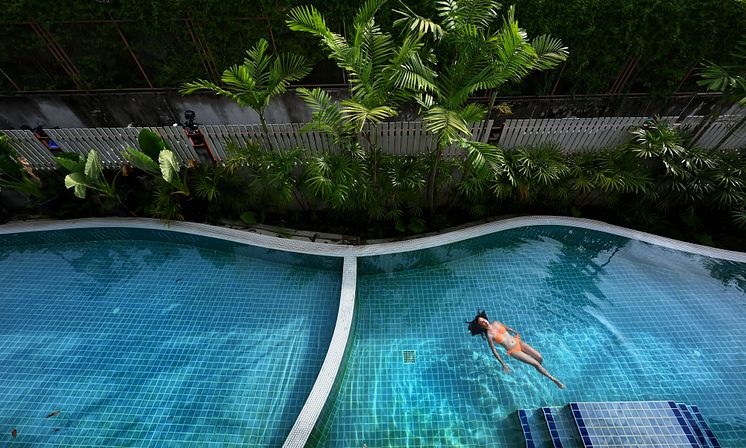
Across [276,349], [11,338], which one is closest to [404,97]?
[276,349]

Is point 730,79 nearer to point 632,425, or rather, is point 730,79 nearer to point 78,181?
point 632,425

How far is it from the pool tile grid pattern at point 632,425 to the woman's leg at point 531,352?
2.12 ft

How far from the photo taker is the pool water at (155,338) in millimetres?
3934

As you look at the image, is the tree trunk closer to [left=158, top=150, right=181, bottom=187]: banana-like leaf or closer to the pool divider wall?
the pool divider wall

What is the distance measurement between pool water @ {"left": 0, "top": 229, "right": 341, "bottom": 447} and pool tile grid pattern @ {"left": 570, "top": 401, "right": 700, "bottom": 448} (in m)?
3.25

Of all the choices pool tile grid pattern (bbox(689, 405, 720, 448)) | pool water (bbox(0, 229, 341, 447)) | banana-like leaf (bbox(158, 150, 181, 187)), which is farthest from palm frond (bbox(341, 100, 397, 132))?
pool tile grid pattern (bbox(689, 405, 720, 448))

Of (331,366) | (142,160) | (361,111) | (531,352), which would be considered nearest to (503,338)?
(531,352)

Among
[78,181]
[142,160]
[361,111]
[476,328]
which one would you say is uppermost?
[361,111]

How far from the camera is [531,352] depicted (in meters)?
4.56

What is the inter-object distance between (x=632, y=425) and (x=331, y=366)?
352 cm

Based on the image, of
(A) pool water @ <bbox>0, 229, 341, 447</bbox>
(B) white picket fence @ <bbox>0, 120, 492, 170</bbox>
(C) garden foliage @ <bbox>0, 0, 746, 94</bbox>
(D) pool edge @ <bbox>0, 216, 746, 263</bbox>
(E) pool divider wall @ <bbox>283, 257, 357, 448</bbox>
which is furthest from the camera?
(C) garden foliage @ <bbox>0, 0, 746, 94</bbox>

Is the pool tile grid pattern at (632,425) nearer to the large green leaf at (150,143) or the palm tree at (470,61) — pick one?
the palm tree at (470,61)

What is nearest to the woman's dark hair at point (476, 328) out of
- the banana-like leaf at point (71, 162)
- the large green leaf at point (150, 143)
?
the large green leaf at point (150, 143)

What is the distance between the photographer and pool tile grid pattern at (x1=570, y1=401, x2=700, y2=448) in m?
3.64
